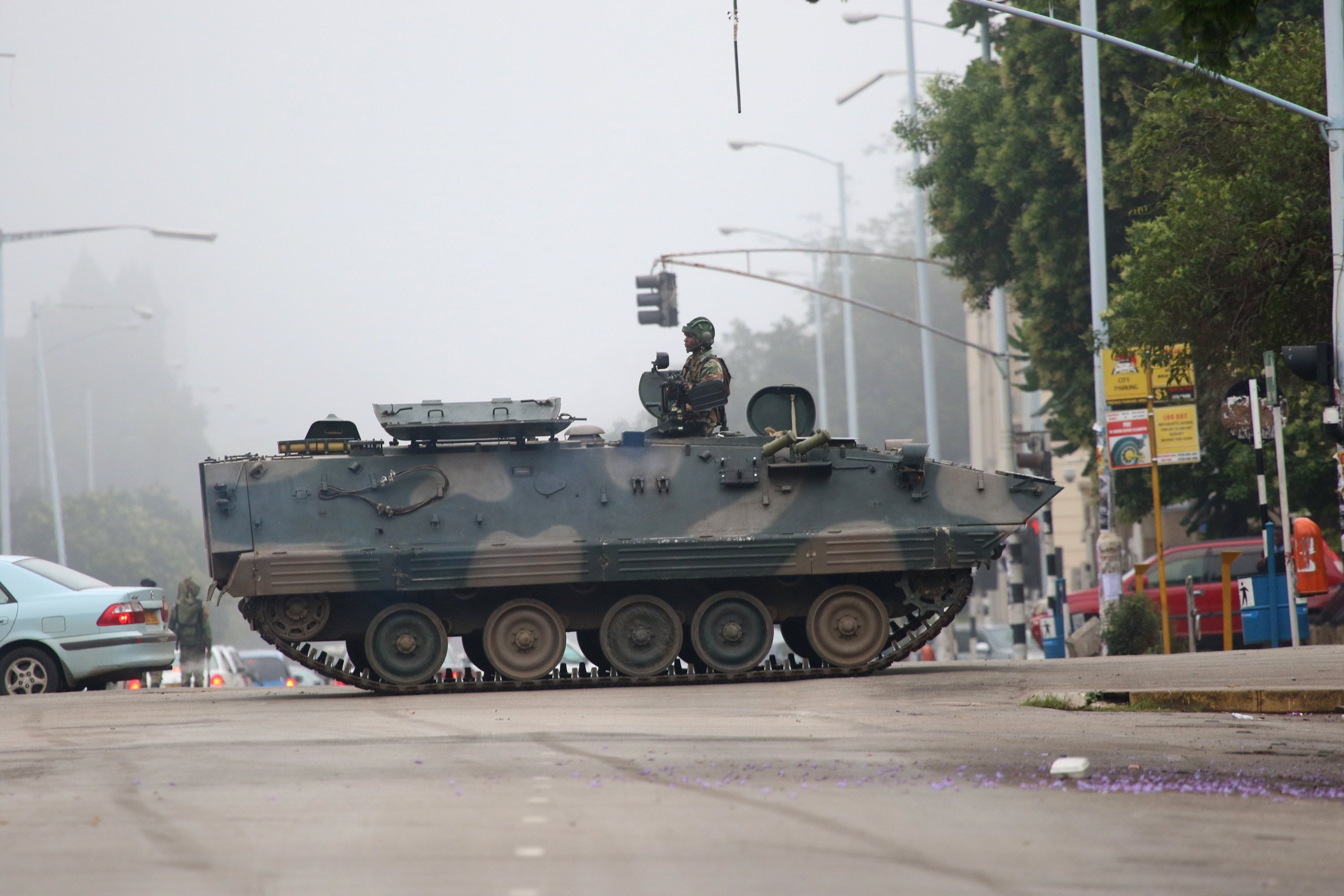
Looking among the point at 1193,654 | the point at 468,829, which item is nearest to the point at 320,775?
the point at 468,829

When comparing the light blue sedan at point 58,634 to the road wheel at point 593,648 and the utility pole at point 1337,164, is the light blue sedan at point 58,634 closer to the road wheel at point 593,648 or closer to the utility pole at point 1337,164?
the road wheel at point 593,648

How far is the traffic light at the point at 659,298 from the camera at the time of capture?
26406 mm

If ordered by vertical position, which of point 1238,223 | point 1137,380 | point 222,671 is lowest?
point 222,671

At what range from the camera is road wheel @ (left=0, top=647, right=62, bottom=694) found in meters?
16.5

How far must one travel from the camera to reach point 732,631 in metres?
15.5

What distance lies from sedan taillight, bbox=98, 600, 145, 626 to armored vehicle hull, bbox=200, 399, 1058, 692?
1.86 meters

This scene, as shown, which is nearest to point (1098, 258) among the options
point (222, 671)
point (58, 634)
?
point (58, 634)

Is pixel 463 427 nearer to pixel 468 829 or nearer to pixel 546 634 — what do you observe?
pixel 546 634

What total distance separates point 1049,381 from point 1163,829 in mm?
23828

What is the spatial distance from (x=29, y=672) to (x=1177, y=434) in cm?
1309

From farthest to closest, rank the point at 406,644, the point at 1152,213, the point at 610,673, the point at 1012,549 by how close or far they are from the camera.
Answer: the point at 1152,213, the point at 1012,549, the point at 610,673, the point at 406,644

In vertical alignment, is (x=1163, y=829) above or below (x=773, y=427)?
below

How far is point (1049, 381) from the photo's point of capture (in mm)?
29844

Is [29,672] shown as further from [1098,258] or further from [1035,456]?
[1035,456]
